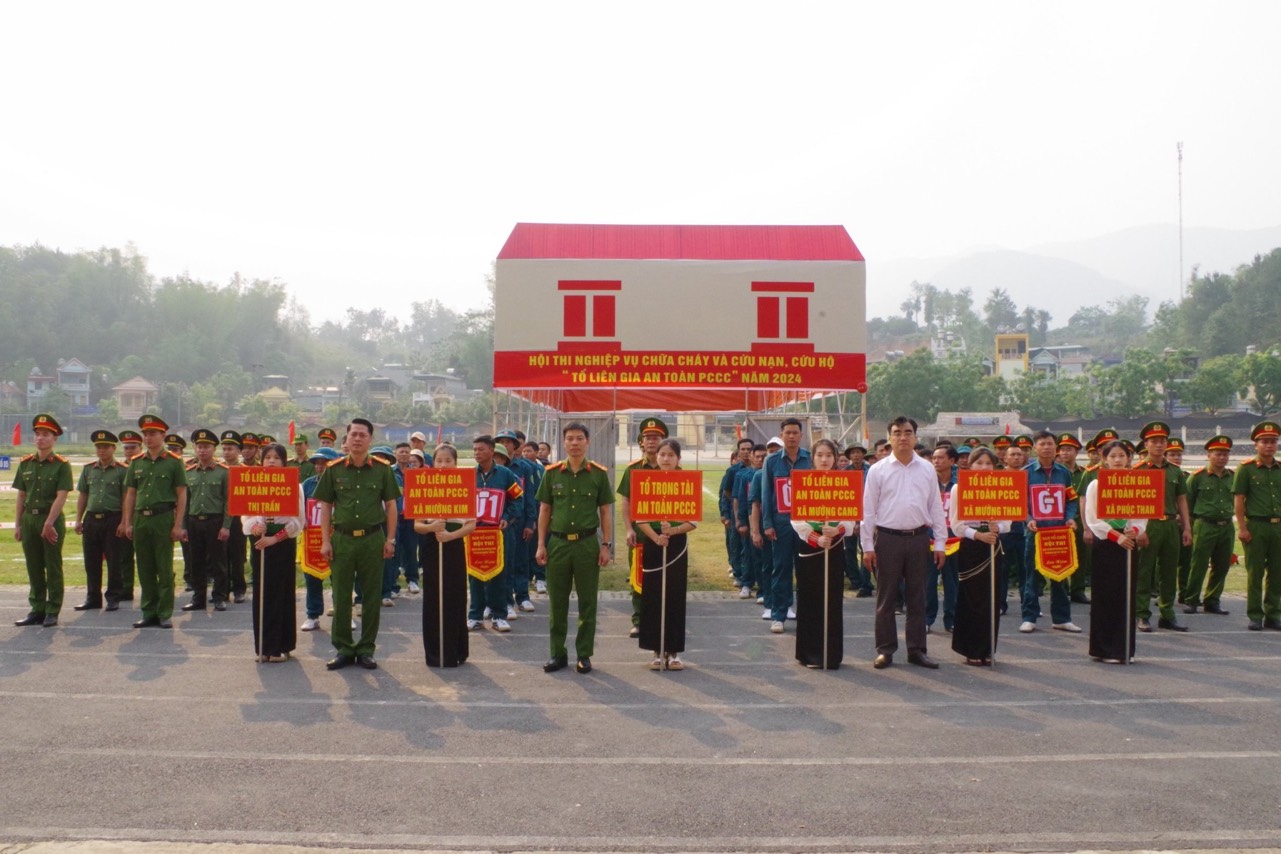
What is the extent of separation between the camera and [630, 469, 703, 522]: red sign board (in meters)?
7.81

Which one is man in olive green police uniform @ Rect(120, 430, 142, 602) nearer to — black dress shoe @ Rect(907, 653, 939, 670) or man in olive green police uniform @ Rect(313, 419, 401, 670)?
man in olive green police uniform @ Rect(313, 419, 401, 670)

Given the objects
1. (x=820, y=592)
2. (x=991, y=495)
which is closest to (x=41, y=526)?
(x=820, y=592)

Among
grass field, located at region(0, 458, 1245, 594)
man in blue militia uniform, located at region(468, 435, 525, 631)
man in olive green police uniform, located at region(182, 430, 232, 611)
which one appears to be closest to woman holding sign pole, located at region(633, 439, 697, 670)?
man in blue militia uniform, located at region(468, 435, 525, 631)

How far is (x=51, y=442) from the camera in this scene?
367 inches

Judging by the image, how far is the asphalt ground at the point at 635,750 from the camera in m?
4.63

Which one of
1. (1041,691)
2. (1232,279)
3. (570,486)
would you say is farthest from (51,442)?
(1232,279)

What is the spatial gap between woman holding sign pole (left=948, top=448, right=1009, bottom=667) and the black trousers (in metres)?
7.70

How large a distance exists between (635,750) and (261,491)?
388cm

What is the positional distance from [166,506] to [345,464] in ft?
9.01

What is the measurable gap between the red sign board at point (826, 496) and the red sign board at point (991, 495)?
887mm

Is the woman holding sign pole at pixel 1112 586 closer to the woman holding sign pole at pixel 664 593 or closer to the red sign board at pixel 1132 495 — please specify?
the red sign board at pixel 1132 495

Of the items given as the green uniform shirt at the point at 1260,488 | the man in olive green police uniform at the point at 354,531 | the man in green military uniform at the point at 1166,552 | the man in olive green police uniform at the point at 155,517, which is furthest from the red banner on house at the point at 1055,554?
the man in olive green police uniform at the point at 155,517

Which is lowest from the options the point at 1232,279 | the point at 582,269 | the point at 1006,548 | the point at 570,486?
the point at 1006,548

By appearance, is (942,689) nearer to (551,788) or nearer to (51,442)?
(551,788)
